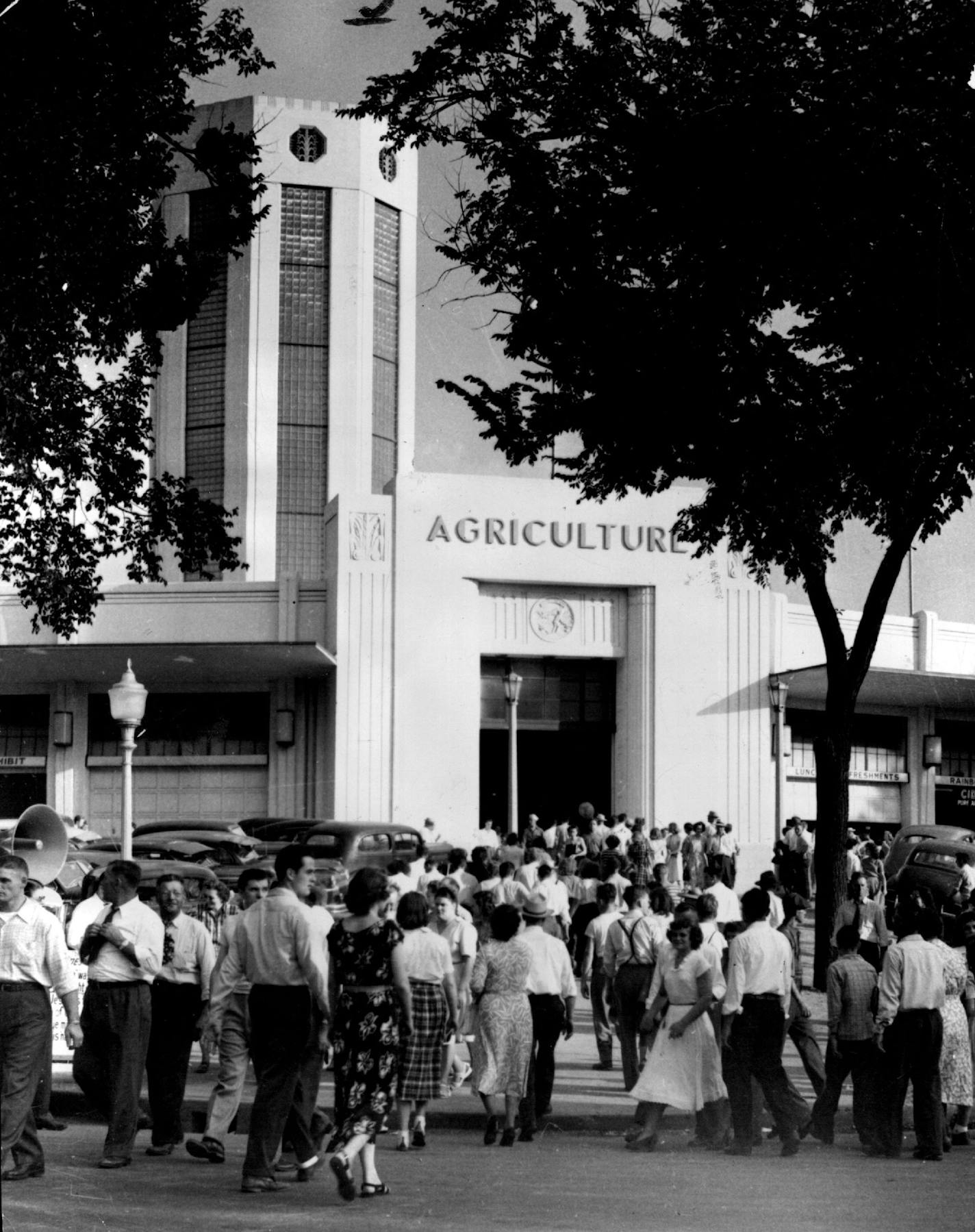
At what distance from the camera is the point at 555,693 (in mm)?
41562

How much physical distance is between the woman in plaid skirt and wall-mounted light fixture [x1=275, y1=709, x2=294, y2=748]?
1189 inches

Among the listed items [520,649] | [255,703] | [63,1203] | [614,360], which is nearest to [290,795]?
[255,703]

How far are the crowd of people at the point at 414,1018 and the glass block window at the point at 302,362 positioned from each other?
165ft

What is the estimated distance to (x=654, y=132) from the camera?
15750 millimetres

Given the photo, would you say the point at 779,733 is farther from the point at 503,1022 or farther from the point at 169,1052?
the point at 169,1052

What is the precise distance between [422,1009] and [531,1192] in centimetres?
172

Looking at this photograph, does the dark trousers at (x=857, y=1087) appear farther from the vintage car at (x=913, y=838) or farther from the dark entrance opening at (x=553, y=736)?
the dark entrance opening at (x=553, y=736)

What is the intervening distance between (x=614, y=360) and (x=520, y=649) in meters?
24.5

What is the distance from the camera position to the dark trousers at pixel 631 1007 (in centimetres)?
1389

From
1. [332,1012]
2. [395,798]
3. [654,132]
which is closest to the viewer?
[332,1012]

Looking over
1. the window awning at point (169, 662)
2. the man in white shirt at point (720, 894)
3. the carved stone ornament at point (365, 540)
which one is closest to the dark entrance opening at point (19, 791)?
the window awning at point (169, 662)

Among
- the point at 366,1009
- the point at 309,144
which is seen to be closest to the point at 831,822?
the point at 366,1009

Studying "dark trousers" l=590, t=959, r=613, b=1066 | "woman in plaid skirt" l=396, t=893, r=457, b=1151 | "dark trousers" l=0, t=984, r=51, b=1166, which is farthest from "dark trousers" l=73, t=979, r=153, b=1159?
"dark trousers" l=590, t=959, r=613, b=1066

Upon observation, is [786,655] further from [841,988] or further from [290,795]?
[841,988]
